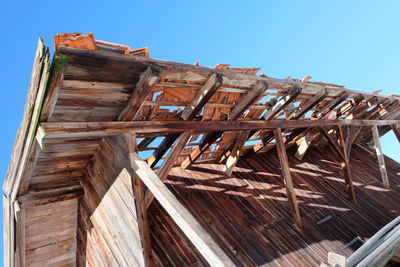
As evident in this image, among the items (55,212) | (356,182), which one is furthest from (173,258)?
(356,182)

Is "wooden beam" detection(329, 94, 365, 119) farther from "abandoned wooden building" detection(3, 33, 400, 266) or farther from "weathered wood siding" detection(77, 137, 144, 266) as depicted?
"weathered wood siding" detection(77, 137, 144, 266)

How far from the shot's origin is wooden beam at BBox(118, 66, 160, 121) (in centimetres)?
293

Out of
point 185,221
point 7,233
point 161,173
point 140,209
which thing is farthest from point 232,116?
point 7,233

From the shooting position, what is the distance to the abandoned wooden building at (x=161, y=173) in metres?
2.84

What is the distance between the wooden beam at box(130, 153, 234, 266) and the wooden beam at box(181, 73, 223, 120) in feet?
3.26

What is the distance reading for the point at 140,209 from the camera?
11.3ft

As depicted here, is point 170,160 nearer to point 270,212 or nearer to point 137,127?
point 137,127

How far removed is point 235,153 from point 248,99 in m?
2.07

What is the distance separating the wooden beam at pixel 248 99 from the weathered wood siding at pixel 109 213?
193 cm

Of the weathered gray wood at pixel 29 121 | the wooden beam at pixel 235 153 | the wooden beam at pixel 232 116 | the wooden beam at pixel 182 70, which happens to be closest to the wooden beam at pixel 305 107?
the wooden beam at pixel 182 70

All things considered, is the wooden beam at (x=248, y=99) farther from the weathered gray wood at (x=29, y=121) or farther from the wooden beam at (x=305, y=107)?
the weathered gray wood at (x=29, y=121)

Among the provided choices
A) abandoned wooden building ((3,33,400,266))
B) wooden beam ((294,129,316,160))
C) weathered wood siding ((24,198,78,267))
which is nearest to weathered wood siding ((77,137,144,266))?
abandoned wooden building ((3,33,400,266))

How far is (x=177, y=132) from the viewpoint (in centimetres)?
406

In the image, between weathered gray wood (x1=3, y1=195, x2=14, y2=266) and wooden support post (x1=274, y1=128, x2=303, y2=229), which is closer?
weathered gray wood (x1=3, y1=195, x2=14, y2=266)
